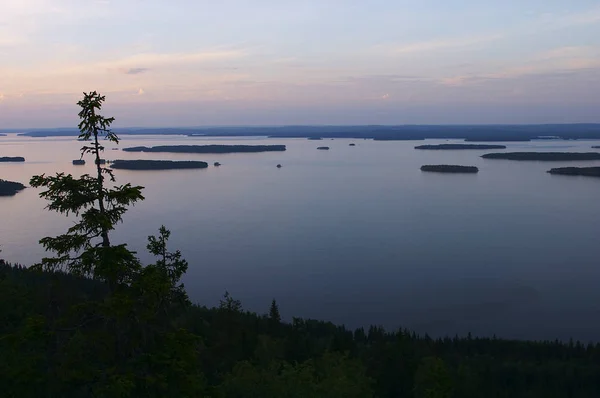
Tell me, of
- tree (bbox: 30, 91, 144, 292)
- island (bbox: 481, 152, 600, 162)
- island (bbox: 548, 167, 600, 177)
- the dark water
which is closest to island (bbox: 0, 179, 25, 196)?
the dark water

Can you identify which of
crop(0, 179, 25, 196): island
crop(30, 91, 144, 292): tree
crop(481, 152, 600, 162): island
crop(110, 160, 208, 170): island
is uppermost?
crop(30, 91, 144, 292): tree

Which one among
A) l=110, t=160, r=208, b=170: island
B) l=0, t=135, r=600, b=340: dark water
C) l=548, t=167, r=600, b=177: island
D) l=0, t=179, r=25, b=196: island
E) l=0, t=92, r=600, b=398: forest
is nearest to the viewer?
l=0, t=92, r=600, b=398: forest

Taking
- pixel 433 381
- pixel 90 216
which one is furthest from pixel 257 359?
pixel 90 216

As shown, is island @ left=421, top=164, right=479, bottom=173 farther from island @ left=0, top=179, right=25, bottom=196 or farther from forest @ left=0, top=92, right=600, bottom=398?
forest @ left=0, top=92, right=600, bottom=398

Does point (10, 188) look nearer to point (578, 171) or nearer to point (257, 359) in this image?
point (257, 359)

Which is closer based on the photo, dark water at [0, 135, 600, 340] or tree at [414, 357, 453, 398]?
tree at [414, 357, 453, 398]

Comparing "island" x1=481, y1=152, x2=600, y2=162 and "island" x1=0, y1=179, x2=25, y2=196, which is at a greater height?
"island" x1=481, y1=152, x2=600, y2=162

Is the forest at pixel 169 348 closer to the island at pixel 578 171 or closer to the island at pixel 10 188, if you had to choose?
the island at pixel 10 188
